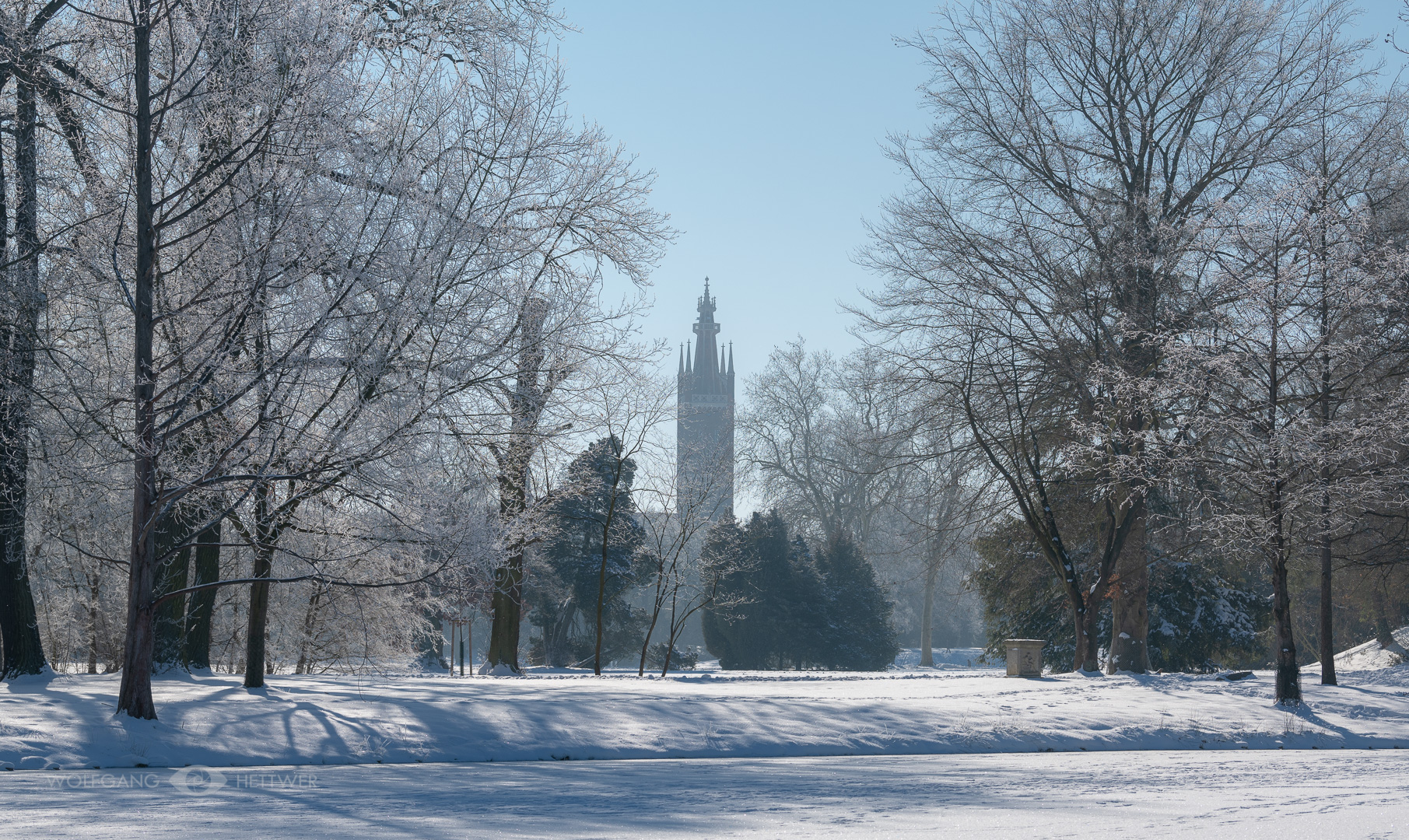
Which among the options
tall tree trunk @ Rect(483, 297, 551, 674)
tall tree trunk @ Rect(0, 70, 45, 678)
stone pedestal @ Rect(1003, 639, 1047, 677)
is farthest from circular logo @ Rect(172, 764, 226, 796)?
stone pedestal @ Rect(1003, 639, 1047, 677)

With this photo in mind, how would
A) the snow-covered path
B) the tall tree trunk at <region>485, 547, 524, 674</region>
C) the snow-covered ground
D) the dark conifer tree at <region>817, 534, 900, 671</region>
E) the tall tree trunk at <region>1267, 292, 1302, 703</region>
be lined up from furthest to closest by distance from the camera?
the dark conifer tree at <region>817, 534, 900, 671</region>
the snow-covered ground
the tall tree trunk at <region>485, 547, 524, 674</region>
the tall tree trunk at <region>1267, 292, 1302, 703</region>
the snow-covered path

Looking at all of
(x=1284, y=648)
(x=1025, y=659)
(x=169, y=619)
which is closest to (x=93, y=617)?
(x=169, y=619)

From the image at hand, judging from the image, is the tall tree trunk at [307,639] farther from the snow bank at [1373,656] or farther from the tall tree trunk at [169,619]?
the snow bank at [1373,656]

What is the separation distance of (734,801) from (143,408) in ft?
19.6

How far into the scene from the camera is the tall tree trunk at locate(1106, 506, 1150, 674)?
1781 centimetres

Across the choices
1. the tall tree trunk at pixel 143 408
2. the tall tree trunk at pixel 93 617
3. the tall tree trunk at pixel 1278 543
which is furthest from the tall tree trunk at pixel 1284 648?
the tall tree trunk at pixel 93 617

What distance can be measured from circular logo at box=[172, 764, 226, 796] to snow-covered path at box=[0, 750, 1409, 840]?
2.8 inches

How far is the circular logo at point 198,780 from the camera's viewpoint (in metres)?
5.96

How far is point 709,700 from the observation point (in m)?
11.0

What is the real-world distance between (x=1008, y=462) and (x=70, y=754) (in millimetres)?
15936

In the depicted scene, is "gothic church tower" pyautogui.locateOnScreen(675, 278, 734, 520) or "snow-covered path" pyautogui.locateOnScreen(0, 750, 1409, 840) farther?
"gothic church tower" pyautogui.locateOnScreen(675, 278, 734, 520)

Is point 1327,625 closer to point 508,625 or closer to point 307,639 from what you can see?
point 508,625

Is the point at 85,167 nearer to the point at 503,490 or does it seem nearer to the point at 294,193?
the point at 294,193

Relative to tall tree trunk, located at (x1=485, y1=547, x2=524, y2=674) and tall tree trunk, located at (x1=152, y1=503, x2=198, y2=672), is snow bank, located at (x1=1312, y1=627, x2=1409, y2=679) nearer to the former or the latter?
tall tree trunk, located at (x1=485, y1=547, x2=524, y2=674)
